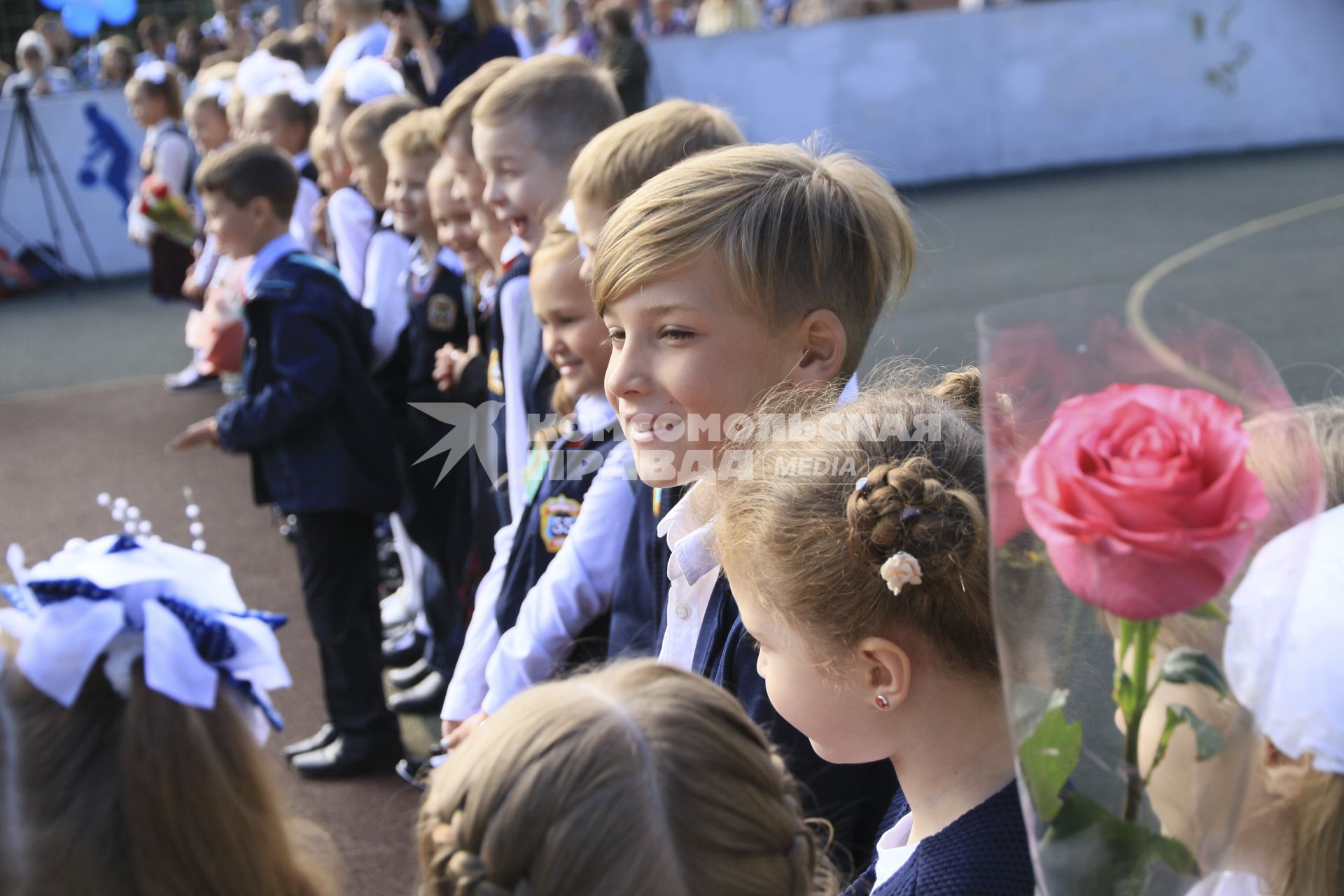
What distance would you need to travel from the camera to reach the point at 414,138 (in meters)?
4.07

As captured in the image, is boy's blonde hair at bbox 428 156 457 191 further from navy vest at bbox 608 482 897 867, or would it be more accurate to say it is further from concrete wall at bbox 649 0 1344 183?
concrete wall at bbox 649 0 1344 183

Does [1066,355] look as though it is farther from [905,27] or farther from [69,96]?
[905,27]

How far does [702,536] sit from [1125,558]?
104 centimetres

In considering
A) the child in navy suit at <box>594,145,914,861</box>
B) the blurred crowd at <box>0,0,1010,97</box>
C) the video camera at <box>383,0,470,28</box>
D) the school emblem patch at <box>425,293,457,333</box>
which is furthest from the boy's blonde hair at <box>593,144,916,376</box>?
the blurred crowd at <box>0,0,1010,97</box>

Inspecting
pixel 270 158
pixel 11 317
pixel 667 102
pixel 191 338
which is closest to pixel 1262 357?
pixel 667 102

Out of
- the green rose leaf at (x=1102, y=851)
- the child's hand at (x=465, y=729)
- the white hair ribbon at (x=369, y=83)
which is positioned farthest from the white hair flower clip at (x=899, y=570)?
the white hair ribbon at (x=369, y=83)

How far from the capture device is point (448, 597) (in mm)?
4098

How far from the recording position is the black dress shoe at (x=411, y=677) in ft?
13.9

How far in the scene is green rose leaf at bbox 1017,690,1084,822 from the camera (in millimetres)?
876

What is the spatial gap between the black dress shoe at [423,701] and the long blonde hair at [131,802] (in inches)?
106

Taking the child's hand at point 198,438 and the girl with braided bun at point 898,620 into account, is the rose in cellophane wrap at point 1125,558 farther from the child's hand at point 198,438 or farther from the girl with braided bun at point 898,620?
the child's hand at point 198,438

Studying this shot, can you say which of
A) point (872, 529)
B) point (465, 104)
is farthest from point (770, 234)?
point (465, 104)

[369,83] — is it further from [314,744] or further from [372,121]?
[314,744]

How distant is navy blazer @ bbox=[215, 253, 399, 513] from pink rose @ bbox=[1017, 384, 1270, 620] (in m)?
2.90
